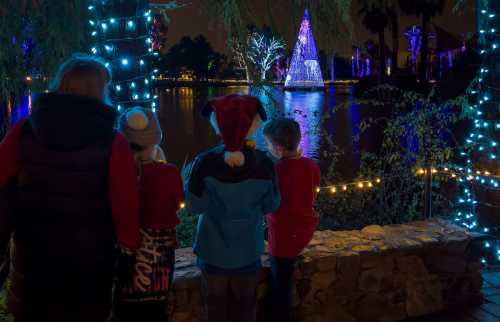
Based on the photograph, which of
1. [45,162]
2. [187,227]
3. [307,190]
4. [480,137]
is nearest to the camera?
[45,162]

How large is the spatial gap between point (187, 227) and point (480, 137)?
3.95 metres

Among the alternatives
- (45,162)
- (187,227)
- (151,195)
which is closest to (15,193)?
(45,162)

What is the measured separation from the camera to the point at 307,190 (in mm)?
3184

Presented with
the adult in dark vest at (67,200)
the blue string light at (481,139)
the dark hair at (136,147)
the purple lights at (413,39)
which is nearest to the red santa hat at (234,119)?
the dark hair at (136,147)

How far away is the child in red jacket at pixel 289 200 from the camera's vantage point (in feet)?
10.3

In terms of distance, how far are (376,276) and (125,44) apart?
8.82 feet

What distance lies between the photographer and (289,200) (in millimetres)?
3158

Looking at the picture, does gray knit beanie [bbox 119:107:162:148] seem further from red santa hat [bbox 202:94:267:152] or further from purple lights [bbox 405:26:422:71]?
purple lights [bbox 405:26:422:71]

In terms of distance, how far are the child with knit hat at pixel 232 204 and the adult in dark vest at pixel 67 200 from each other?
588mm

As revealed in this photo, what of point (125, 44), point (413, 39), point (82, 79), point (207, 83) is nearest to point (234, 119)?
point (82, 79)

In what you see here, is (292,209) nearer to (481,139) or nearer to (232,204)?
(232,204)

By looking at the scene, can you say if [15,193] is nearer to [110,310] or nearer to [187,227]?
[110,310]

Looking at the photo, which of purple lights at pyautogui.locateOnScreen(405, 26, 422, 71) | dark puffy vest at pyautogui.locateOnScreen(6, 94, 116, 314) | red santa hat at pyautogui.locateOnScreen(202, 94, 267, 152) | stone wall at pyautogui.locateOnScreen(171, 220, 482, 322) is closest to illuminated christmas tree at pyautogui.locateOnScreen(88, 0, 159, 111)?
stone wall at pyautogui.locateOnScreen(171, 220, 482, 322)

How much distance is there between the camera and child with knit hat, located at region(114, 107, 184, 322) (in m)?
2.41
